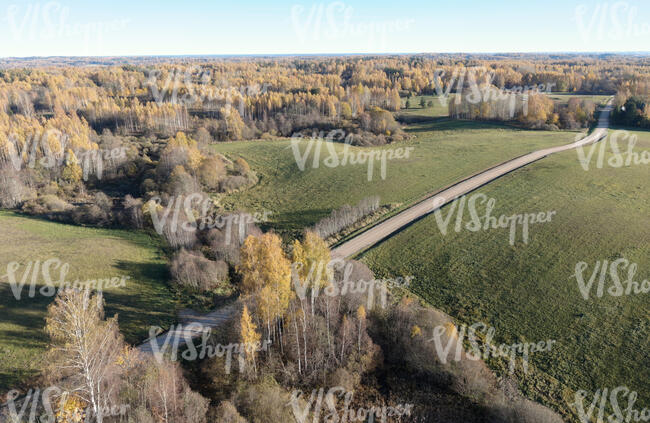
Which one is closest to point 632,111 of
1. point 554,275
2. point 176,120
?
point 554,275

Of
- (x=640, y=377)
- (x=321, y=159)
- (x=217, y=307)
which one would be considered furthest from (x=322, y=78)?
(x=640, y=377)

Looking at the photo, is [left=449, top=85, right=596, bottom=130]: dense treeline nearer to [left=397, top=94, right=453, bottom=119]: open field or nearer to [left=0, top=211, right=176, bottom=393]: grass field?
[left=397, top=94, right=453, bottom=119]: open field

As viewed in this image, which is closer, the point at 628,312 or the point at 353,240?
the point at 628,312

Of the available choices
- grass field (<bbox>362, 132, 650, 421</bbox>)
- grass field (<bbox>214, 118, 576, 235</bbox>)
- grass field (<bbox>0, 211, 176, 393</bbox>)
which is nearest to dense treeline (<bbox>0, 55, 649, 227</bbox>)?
grass field (<bbox>0, 211, 176, 393</bbox>)

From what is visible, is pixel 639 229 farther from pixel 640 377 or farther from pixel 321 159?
pixel 321 159

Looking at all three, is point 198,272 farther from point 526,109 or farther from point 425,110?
point 425,110

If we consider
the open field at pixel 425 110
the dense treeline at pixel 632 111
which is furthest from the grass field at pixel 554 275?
the open field at pixel 425 110
